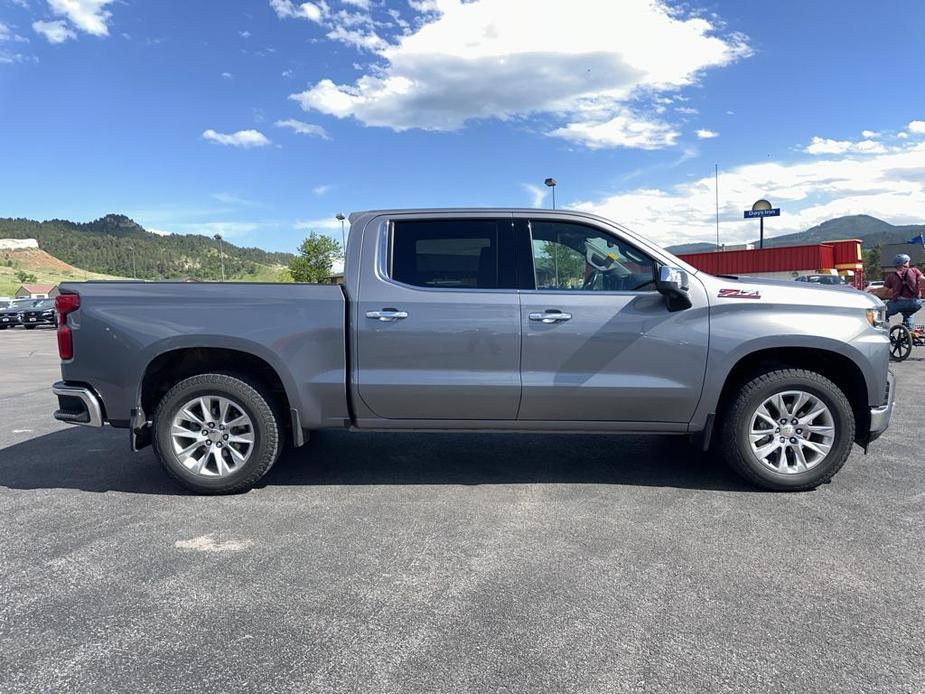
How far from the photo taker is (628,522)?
4.11 meters

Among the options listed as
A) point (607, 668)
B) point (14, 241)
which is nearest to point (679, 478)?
point (607, 668)

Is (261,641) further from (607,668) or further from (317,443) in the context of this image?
(317,443)

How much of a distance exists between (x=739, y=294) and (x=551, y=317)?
4.33 ft

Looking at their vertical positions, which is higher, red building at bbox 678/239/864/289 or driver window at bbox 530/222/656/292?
red building at bbox 678/239/864/289

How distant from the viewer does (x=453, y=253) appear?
476 centimetres

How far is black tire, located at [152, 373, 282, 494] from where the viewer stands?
15.2 ft

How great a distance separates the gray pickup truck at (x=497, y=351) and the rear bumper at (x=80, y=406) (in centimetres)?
1

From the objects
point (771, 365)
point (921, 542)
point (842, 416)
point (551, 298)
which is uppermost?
point (551, 298)

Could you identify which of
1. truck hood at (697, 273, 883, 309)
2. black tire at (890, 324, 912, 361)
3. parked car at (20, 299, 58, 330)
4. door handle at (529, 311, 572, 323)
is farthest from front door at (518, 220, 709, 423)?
parked car at (20, 299, 58, 330)

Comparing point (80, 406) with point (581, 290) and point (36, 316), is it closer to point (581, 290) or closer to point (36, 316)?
point (581, 290)

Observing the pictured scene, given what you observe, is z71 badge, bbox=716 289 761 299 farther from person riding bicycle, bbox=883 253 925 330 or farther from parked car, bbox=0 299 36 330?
parked car, bbox=0 299 36 330

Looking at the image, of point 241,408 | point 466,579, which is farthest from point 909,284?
point 241,408

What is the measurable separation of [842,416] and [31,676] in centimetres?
481

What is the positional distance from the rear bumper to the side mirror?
13.2 ft
